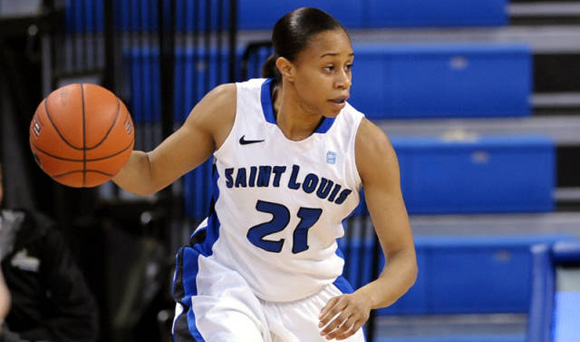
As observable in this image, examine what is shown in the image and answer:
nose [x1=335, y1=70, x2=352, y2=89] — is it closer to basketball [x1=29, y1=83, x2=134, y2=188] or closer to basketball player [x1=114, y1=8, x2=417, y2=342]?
basketball player [x1=114, y1=8, x2=417, y2=342]

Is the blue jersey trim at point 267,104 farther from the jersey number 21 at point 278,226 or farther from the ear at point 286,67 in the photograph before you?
the jersey number 21 at point 278,226

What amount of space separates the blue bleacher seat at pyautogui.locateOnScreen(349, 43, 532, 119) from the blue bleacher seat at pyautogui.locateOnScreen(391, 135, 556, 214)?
0.90 ft

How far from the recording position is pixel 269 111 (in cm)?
283

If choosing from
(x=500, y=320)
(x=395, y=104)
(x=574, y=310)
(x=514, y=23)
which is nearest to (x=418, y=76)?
(x=395, y=104)

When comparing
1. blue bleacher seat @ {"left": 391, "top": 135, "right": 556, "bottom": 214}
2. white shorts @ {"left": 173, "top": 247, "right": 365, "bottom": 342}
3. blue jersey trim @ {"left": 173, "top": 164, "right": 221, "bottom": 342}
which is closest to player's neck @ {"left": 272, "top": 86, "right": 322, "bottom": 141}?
blue jersey trim @ {"left": 173, "top": 164, "right": 221, "bottom": 342}

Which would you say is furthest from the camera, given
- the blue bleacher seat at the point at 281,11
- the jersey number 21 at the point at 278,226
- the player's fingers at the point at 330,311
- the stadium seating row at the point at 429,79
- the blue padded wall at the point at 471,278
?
the blue bleacher seat at the point at 281,11

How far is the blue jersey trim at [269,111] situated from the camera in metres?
2.81

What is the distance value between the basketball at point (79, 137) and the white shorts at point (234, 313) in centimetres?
39

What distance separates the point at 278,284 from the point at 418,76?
2.80 metres

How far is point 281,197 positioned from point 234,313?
1.07 feet

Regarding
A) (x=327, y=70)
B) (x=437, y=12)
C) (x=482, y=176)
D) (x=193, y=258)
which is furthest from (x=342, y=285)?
(x=437, y=12)

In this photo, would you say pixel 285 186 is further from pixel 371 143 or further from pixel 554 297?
pixel 554 297

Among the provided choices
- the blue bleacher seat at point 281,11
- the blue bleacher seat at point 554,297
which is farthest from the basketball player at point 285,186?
the blue bleacher seat at point 281,11

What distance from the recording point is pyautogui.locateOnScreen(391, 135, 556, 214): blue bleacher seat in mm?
5172
